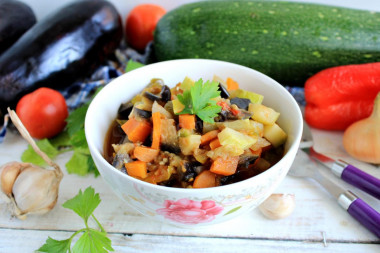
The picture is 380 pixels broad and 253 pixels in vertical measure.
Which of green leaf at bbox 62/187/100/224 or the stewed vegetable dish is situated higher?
the stewed vegetable dish

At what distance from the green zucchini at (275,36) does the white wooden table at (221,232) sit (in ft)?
3.61

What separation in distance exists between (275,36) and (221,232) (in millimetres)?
1480

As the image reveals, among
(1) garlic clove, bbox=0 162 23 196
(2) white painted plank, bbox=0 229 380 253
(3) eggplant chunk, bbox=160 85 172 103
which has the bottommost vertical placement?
(2) white painted plank, bbox=0 229 380 253

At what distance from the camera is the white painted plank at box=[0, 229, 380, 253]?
145 cm

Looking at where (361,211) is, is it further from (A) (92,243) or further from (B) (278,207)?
(A) (92,243)

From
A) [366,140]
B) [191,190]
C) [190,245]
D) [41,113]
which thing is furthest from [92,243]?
[366,140]

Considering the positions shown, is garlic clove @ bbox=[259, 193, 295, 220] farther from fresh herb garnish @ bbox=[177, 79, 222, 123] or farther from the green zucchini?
the green zucchini

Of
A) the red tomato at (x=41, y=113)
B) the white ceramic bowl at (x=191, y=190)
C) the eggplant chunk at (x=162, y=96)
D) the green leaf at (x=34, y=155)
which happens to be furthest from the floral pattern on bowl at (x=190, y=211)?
the red tomato at (x=41, y=113)

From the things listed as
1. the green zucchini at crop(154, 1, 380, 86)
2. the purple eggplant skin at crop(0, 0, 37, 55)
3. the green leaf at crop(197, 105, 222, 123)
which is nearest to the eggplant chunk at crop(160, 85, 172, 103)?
the green leaf at crop(197, 105, 222, 123)

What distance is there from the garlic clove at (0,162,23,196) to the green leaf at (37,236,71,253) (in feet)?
1.20

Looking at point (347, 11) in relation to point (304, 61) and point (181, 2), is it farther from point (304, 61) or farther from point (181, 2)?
point (181, 2)

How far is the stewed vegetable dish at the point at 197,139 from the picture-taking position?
1.32 meters

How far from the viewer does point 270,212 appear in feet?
5.05

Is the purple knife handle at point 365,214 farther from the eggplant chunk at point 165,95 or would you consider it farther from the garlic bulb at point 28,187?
the garlic bulb at point 28,187
